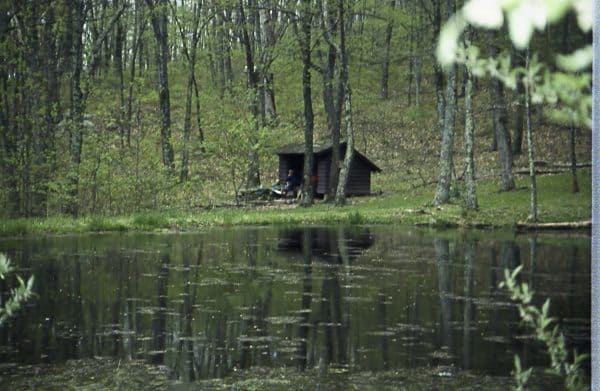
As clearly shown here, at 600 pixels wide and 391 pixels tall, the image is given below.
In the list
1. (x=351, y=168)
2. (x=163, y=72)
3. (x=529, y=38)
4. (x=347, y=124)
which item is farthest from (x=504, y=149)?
(x=529, y=38)

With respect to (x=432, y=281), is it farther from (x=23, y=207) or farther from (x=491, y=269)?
(x=23, y=207)

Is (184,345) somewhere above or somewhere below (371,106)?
below

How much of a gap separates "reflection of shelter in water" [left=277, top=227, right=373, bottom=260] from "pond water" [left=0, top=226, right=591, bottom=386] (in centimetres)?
9

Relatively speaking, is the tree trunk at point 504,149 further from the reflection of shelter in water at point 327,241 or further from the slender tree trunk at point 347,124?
the reflection of shelter in water at point 327,241

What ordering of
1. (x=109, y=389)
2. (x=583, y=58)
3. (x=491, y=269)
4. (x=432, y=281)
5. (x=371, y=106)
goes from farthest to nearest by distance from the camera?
(x=371, y=106), (x=491, y=269), (x=432, y=281), (x=109, y=389), (x=583, y=58)

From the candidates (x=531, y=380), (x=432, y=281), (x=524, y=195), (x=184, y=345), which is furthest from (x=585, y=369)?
(x=524, y=195)

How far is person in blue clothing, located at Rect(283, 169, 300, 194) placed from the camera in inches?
1665

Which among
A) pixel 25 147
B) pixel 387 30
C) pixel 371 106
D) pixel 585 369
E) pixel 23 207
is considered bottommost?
pixel 585 369

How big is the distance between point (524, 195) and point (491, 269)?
18062 millimetres

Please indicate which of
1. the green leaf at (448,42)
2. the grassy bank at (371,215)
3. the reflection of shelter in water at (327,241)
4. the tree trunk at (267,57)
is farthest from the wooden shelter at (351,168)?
the green leaf at (448,42)

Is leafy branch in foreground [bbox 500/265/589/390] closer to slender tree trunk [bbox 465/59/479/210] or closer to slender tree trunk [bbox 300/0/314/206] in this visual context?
slender tree trunk [bbox 465/59/479/210]

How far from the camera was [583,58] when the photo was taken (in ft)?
7.53

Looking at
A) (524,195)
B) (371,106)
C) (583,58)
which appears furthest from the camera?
(371,106)

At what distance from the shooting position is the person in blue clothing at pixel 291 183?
42.3 m
